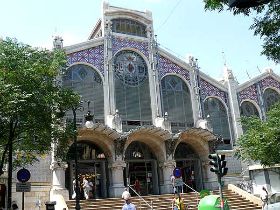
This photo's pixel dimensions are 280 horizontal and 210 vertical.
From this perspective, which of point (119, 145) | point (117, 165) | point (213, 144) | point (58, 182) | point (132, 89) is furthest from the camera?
point (213, 144)

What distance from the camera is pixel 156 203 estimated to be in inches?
892

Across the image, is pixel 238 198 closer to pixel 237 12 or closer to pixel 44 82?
pixel 44 82

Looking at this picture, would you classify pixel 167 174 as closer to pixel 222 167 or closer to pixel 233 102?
pixel 233 102

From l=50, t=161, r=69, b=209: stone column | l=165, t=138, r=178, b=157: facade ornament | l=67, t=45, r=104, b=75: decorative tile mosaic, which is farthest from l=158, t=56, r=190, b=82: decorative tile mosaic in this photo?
l=50, t=161, r=69, b=209: stone column

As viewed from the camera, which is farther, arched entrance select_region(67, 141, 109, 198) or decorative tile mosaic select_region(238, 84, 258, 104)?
decorative tile mosaic select_region(238, 84, 258, 104)

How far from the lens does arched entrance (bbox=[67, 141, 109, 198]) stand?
83.0ft

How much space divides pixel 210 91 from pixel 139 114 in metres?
7.15

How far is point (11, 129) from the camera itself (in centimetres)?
1450

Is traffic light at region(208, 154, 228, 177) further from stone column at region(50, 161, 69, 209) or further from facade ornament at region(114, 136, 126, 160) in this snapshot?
facade ornament at region(114, 136, 126, 160)

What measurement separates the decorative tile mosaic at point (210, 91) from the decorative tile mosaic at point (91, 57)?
28.8 ft

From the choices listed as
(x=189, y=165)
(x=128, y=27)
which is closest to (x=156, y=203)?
(x=189, y=165)

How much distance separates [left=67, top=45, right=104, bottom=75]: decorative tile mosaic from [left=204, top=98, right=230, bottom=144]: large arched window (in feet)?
30.8

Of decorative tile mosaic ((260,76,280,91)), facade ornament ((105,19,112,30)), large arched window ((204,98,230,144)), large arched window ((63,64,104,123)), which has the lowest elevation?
large arched window ((204,98,230,144))

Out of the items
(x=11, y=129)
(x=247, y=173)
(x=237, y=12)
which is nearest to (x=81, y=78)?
(x=11, y=129)
